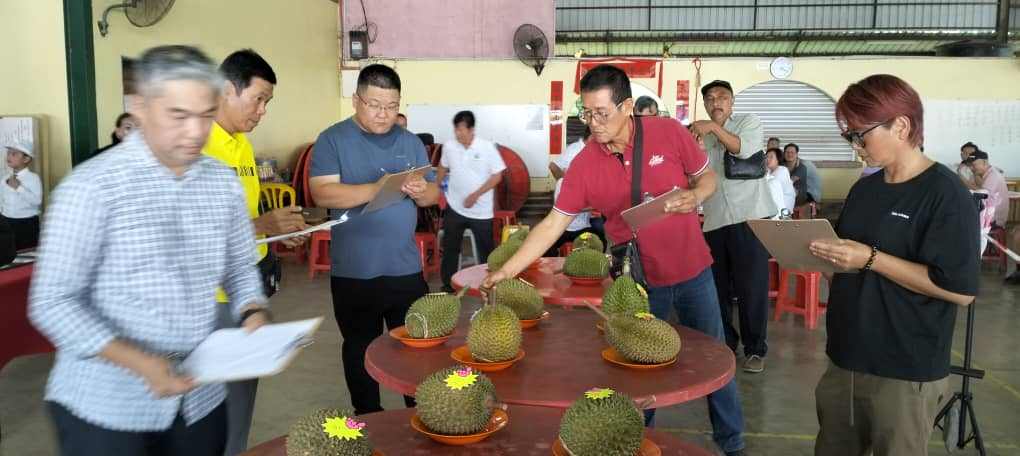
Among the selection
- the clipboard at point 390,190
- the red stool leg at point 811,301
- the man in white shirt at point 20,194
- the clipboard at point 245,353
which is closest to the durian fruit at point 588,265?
the clipboard at point 390,190

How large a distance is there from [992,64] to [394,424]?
38.0 feet

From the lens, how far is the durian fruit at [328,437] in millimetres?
1283

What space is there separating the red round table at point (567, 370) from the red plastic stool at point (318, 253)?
17.5ft

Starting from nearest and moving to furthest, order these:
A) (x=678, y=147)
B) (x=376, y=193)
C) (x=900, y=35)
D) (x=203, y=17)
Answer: (x=376, y=193)
(x=678, y=147)
(x=203, y=17)
(x=900, y=35)

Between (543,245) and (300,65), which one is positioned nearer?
(543,245)

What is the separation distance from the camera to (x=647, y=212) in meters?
2.62

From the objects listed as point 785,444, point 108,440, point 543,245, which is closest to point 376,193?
point 543,245

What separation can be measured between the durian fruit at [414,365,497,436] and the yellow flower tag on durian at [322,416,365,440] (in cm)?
19

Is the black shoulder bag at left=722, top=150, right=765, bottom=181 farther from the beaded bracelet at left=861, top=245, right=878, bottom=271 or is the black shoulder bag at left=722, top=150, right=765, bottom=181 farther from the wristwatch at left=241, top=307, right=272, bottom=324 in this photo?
the wristwatch at left=241, top=307, right=272, bottom=324

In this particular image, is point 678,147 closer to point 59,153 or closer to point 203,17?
point 59,153

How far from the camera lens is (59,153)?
555 cm

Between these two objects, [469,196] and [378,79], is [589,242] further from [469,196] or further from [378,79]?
[469,196]

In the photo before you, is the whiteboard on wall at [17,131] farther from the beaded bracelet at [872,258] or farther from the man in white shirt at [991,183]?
the man in white shirt at [991,183]

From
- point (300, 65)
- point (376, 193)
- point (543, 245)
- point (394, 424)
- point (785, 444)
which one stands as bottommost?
point (785, 444)
